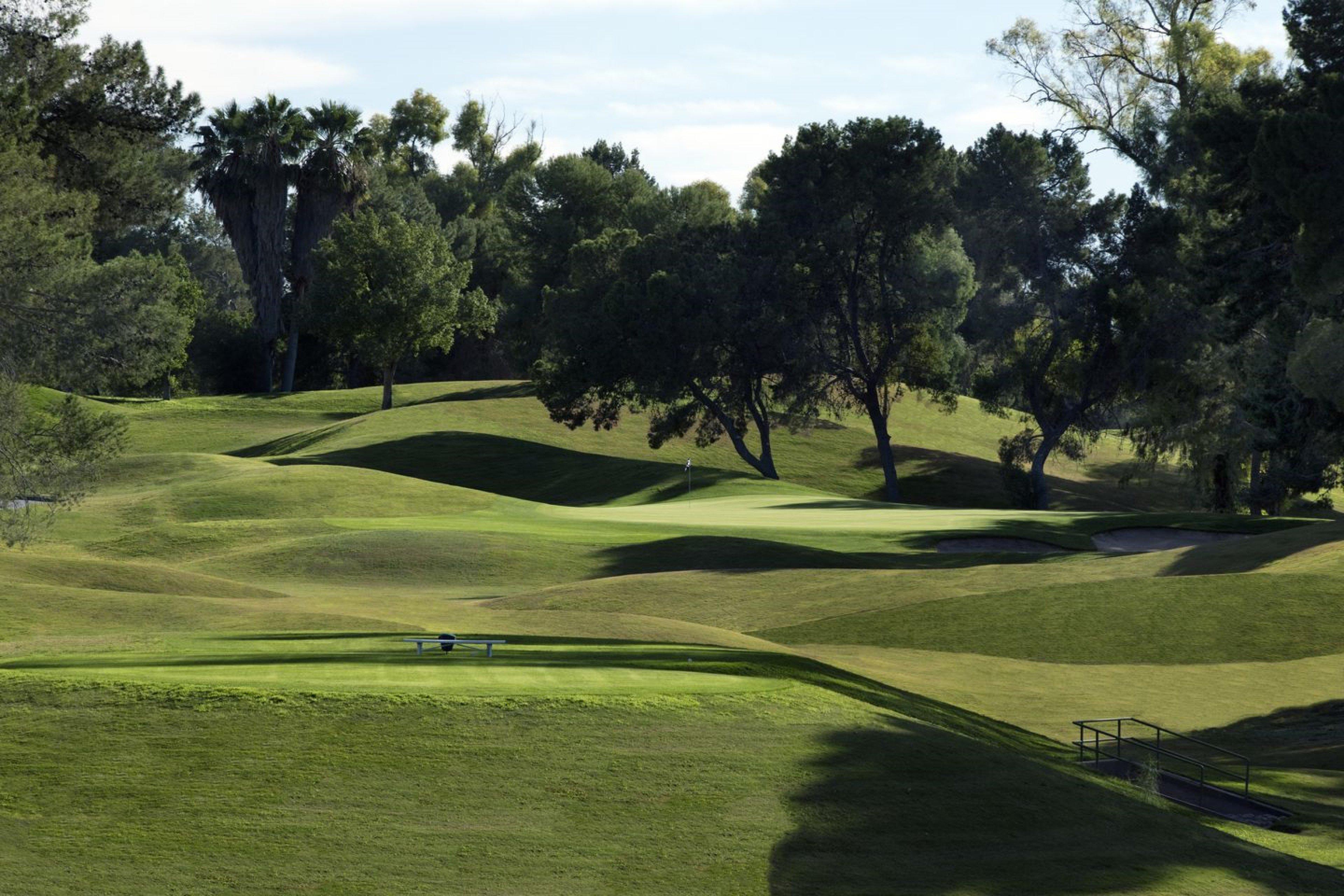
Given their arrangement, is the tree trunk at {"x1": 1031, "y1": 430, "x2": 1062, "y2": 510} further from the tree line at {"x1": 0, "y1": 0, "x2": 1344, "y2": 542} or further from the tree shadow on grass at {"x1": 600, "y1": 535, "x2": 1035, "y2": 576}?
the tree shadow on grass at {"x1": 600, "y1": 535, "x2": 1035, "y2": 576}

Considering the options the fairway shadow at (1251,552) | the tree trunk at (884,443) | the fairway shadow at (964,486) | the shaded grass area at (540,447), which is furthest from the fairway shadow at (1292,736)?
the fairway shadow at (964,486)

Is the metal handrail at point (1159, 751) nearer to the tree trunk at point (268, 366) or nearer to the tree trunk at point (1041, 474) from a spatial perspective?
the tree trunk at point (1041, 474)

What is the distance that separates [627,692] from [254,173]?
82452 millimetres

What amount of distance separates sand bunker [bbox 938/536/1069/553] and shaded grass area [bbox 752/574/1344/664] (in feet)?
35.0

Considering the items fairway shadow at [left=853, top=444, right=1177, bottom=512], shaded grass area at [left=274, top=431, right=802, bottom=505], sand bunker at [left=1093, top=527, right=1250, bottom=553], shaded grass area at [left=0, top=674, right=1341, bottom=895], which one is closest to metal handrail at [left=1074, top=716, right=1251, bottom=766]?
shaded grass area at [left=0, top=674, right=1341, bottom=895]

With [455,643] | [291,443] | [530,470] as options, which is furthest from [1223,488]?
[455,643]

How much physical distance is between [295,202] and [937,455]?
158ft

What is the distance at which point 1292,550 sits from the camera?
3925 centimetres

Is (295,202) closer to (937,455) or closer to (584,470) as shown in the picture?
(584,470)

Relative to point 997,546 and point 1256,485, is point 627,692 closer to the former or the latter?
point 997,546

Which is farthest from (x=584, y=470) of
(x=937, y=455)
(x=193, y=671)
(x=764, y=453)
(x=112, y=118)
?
(x=193, y=671)

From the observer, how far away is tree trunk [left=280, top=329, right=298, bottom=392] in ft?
326

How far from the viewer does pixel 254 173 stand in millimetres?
91812

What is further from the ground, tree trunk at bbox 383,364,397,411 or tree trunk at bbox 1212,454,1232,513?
tree trunk at bbox 383,364,397,411
